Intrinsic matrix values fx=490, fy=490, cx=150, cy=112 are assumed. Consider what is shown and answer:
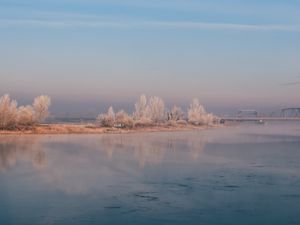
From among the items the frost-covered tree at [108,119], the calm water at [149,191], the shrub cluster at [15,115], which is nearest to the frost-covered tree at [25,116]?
the shrub cluster at [15,115]

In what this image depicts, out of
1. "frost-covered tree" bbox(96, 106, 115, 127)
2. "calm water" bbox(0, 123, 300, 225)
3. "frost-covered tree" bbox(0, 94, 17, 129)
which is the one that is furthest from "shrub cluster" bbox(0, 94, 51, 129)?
"calm water" bbox(0, 123, 300, 225)

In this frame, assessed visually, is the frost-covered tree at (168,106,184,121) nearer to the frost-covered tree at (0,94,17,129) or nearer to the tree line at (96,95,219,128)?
the tree line at (96,95,219,128)

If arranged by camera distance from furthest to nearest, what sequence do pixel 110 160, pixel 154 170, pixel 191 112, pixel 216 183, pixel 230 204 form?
pixel 191 112
pixel 110 160
pixel 154 170
pixel 216 183
pixel 230 204

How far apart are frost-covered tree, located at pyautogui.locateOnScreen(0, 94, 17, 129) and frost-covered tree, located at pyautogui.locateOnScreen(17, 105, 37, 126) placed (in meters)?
0.52

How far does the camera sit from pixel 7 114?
42.2 meters

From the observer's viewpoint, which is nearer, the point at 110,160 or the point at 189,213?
the point at 189,213

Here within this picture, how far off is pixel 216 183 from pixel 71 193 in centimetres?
399

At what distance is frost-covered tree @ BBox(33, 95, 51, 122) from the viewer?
158 ft

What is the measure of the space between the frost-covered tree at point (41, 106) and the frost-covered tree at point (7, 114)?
422cm

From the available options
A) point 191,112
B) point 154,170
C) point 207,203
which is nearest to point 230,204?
point 207,203

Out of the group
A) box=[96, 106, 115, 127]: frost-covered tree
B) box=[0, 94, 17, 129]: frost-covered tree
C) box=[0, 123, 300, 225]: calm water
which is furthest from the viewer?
box=[96, 106, 115, 127]: frost-covered tree

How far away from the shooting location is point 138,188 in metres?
12.4

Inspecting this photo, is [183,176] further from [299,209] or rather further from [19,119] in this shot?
[19,119]

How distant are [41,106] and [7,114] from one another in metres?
6.65
